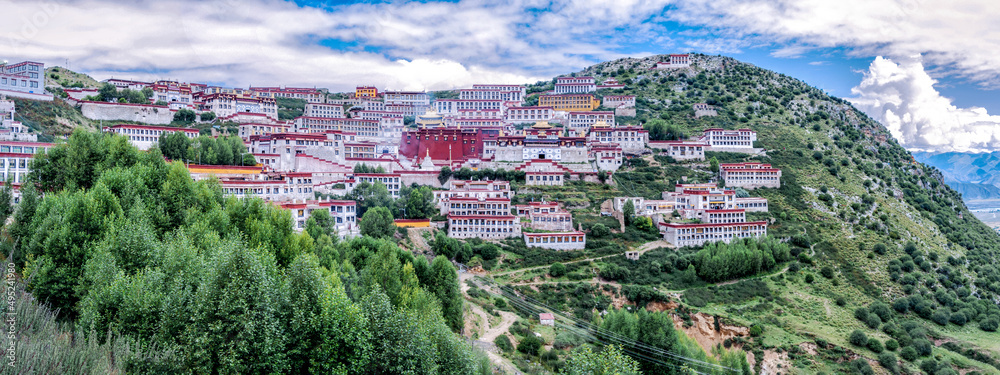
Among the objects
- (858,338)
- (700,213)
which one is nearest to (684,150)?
(700,213)

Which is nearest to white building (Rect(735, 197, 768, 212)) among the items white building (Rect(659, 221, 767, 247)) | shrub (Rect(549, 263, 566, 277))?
white building (Rect(659, 221, 767, 247))

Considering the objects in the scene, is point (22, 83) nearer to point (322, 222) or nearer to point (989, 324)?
point (322, 222)

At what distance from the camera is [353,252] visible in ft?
92.8

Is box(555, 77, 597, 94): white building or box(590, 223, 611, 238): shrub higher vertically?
box(555, 77, 597, 94): white building

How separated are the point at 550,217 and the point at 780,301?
16673 millimetres

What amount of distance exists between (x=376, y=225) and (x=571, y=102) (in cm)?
4406

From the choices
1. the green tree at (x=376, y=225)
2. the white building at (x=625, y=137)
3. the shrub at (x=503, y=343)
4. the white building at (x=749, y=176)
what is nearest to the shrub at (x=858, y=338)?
the shrub at (x=503, y=343)

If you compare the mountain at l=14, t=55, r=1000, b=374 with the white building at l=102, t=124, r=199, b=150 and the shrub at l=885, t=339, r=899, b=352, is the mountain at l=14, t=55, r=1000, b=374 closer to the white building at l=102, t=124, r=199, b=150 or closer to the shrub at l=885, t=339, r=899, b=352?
the shrub at l=885, t=339, r=899, b=352

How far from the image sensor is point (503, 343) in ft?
Result: 84.9

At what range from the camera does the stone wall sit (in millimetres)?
52287

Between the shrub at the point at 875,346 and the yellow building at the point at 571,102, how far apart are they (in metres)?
46.9

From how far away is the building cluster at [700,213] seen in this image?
4303cm

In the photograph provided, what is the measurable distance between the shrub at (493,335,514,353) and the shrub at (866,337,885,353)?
70.4 ft

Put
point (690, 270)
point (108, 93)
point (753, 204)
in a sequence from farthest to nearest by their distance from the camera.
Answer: point (108, 93)
point (753, 204)
point (690, 270)
